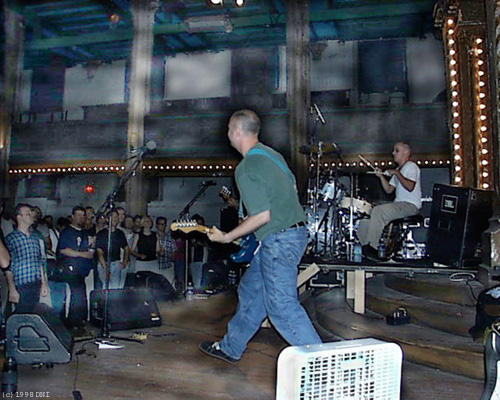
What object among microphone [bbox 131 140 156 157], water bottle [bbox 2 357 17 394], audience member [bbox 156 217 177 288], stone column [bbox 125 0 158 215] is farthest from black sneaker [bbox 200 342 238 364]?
stone column [bbox 125 0 158 215]

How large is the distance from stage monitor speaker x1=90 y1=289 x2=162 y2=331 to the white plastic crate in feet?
13.5

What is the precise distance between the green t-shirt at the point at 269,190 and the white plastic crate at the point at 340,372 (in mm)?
1594

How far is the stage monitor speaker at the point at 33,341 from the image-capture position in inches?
146

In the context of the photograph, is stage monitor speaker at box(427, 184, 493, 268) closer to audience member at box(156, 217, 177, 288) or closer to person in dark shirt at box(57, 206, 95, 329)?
person in dark shirt at box(57, 206, 95, 329)

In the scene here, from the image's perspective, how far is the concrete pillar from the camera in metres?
15.5

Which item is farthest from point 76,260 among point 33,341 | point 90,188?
point 90,188

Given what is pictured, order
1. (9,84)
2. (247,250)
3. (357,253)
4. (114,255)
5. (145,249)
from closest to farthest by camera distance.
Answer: (247,250) < (357,253) < (114,255) < (145,249) < (9,84)

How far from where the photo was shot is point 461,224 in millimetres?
5289

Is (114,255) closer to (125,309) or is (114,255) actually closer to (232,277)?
(125,309)

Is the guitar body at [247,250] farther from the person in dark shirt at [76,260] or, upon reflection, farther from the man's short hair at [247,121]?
the person in dark shirt at [76,260]

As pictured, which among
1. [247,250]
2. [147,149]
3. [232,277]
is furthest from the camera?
[232,277]

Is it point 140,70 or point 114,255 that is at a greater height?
point 140,70

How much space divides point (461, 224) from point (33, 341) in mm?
4454

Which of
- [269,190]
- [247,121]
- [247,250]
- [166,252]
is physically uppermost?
[247,121]
